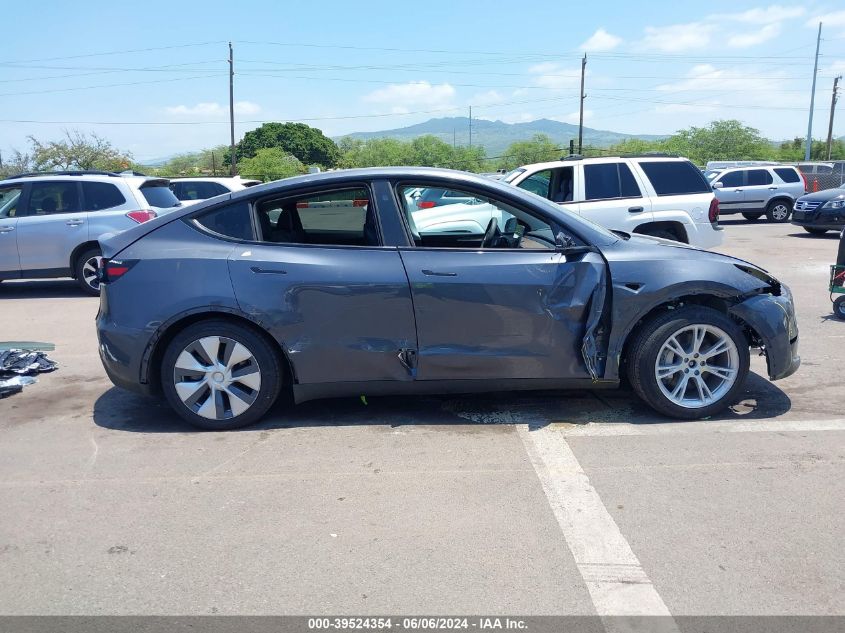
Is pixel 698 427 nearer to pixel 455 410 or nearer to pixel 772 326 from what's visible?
pixel 772 326

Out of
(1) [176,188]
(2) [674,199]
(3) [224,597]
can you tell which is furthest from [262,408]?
Answer: (1) [176,188]

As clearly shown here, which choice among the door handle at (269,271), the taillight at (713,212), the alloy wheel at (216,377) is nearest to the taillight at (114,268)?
the alloy wheel at (216,377)

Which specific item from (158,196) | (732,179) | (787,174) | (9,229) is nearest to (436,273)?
(158,196)

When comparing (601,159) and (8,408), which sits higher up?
(601,159)

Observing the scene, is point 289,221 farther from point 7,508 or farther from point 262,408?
point 7,508

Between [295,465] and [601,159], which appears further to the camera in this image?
[601,159]

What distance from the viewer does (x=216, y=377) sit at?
4992 mm

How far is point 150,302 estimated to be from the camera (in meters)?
4.95

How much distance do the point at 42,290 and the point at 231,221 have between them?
827 centimetres

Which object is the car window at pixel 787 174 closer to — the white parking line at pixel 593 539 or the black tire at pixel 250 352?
the white parking line at pixel 593 539

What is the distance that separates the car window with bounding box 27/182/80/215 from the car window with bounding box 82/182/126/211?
16 centimetres

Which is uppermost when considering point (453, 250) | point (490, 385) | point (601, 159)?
point (601, 159)

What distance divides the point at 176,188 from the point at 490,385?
13153 mm

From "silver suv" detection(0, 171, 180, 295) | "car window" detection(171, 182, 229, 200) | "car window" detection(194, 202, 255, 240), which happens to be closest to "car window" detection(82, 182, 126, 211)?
"silver suv" detection(0, 171, 180, 295)
